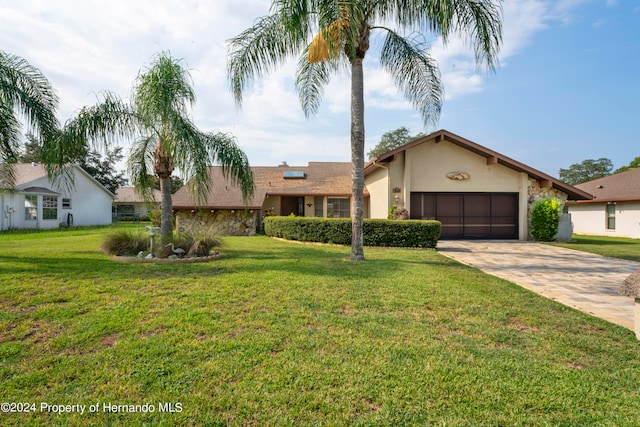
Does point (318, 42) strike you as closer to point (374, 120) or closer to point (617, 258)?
point (374, 120)

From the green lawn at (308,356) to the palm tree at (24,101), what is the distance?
5.28 metres

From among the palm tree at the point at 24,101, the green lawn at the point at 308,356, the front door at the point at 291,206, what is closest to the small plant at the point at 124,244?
the palm tree at the point at 24,101

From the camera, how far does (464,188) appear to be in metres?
15.0

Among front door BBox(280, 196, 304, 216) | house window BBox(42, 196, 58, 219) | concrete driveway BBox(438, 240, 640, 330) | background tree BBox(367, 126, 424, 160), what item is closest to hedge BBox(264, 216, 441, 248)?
concrete driveway BBox(438, 240, 640, 330)

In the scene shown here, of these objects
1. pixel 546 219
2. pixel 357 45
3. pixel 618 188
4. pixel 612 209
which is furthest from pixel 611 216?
pixel 357 45

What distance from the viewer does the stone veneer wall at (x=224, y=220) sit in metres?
17.3

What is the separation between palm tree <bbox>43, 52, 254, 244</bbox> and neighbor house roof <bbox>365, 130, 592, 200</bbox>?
25.5 feet

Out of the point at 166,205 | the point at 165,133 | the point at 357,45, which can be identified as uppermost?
the point at 357,45

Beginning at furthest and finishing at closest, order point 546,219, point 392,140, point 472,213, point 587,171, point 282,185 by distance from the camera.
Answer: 1. point 587,171
2. point 392,140
3. point 282,185
4. point 472,213
5. point 546,219

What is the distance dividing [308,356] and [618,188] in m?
24.6

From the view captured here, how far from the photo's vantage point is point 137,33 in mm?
8617

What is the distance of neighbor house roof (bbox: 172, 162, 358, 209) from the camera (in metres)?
17.1

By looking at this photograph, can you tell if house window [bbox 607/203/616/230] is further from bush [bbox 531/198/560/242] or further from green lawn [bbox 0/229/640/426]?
green lawn [bbox 0/229/640/426]

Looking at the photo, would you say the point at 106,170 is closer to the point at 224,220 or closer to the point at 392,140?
the point at 224,220
